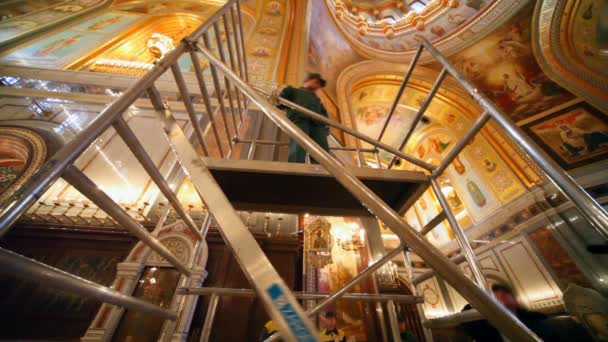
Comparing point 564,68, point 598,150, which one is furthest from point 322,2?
point 598,150

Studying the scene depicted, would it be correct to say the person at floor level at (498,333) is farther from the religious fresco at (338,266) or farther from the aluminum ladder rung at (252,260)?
the aluminum ladder rung at (252,260)

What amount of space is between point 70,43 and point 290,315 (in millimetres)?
8191

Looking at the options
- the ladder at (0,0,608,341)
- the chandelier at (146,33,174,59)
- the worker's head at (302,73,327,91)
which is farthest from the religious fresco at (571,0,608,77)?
the chandelier at (146,33,174,59)

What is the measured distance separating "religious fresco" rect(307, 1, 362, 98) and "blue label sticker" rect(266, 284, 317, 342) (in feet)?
20.2

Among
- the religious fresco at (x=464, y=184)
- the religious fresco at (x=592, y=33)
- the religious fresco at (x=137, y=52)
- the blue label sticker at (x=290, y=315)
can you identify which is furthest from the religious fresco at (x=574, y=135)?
the religious fresco at (x=137, y=52)

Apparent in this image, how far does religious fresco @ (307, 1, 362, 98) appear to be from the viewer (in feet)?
20.9

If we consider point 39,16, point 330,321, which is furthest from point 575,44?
point 39,16

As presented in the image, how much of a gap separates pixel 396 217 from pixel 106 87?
19.3 feet

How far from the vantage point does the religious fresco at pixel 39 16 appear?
16.2 feet

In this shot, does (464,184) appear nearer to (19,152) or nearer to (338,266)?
(338,266)

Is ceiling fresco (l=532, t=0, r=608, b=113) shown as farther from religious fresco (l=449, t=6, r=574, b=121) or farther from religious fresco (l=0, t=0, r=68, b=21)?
religious fresco (l=0, t=0, r=68, b=21)

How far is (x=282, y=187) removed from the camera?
4.07 feet

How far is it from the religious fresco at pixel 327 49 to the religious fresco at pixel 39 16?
674 centimetres

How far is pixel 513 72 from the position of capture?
7.14m
